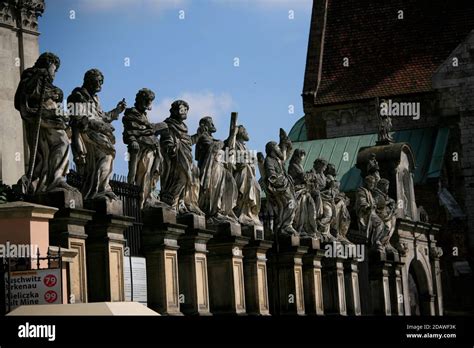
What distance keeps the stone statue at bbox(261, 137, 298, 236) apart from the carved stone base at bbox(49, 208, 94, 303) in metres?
10.4

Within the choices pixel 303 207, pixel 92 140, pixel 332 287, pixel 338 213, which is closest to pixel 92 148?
pixel 92 140

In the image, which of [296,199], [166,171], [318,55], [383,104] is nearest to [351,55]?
[318,55]

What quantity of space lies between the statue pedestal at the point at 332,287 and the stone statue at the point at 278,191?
2853 millimetres

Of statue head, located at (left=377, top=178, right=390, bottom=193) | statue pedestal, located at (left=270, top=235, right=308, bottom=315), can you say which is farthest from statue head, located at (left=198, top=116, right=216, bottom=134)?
statue head, located at (left=377, top=178, right=390, bottom=193)

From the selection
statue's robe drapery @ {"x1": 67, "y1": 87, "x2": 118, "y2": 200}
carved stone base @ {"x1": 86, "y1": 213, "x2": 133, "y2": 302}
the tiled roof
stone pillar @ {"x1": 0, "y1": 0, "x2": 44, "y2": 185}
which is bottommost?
carved stone base @ {"x1": 86, "y1": 213, "x2": 133, "y2": 302}

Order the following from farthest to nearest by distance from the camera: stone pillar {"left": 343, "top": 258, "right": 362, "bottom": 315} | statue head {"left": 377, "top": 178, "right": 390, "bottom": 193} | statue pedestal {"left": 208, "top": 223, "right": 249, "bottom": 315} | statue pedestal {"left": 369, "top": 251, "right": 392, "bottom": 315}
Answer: statue head {"left": 377, "top": 178, "right": 390, "bottom": 193} → statue pedestal {"left": 369, "top": 251, "right": 392, "bottom": 315} → stone pillar {"left": 343, "top": 258, "right": 362, "bottom": 315} → statue pedestal {"left": 208, "top": 223, "right": 249, "bottom": 315}

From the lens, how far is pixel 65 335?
13.6m

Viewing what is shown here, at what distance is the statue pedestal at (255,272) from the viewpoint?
92.2ft

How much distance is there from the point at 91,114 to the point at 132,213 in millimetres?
2660

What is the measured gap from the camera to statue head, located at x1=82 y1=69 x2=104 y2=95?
21.9 metres

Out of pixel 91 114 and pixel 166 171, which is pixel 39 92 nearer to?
pixel 91 114

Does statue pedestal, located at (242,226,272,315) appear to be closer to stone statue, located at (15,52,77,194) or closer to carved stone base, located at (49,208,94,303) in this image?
carved stone base, located at (49,208,94,303)

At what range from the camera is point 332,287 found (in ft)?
111

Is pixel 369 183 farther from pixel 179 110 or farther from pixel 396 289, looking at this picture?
pixel 179 110
